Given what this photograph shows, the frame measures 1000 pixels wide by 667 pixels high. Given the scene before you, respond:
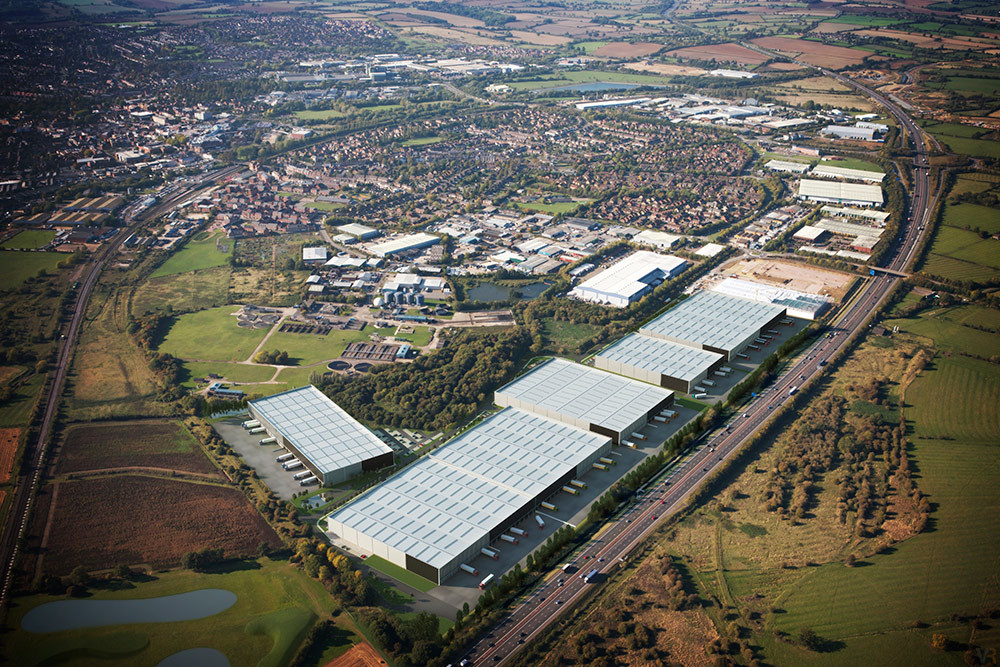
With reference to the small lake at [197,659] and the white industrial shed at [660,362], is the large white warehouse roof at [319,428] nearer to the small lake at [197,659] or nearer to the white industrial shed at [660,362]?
the small lake at [197,659]

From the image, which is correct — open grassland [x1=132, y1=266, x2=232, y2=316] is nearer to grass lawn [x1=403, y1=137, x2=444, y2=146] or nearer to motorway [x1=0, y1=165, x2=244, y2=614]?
motorway [x1=0, y1=165, x2=244, y2=614]

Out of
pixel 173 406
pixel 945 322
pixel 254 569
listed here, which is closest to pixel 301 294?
pixel 173 406

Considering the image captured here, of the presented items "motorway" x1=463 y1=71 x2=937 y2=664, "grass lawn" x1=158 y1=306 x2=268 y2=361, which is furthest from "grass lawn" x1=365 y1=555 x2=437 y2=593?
"grass lawn" x1=158 y1=306 x2=268 y2=361

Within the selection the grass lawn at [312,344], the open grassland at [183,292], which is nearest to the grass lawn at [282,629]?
the grass lawn at [312,344]

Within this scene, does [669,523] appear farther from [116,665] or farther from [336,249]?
[336,249]

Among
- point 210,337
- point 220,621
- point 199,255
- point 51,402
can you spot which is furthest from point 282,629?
point 199,255
